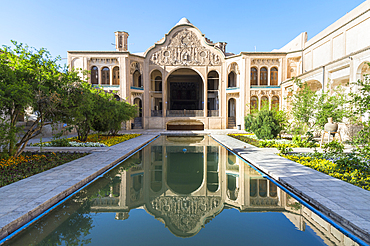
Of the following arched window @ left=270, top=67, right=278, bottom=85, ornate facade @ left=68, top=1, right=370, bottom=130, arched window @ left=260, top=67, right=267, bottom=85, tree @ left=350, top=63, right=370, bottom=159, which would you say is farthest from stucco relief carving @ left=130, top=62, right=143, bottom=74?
tree @ left=350, top=63, right=370, bottom=159

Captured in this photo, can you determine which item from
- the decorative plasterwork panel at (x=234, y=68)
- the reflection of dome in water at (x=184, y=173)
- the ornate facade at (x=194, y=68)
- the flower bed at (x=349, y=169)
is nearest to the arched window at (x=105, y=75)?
the ornate facade at (x=194, y=68)

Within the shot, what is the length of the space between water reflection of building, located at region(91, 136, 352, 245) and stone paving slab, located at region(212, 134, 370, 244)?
0.64ft

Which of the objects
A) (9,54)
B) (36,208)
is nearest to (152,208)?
(36,208)

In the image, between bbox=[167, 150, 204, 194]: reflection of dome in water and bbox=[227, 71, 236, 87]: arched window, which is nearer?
bbox=[167, 150, 204, 194]: reflection of dome in water

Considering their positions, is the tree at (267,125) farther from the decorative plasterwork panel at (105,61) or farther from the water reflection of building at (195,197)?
the decorative plasterwork panel at (105,61)

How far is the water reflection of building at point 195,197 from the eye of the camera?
11.2 feet

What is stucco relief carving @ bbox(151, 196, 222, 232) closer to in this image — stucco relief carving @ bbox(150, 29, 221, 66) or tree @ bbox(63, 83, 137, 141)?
tree @ bbox(63, 83, 137, 141)

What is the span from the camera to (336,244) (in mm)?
2762

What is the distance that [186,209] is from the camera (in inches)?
151

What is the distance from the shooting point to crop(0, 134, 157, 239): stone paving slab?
10.1 feet

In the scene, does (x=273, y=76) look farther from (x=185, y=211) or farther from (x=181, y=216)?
(x=181, y=216)

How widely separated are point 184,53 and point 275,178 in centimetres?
2091

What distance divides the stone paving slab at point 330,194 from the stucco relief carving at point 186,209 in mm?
1682

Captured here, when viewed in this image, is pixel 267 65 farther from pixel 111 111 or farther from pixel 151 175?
pixel 151 175
